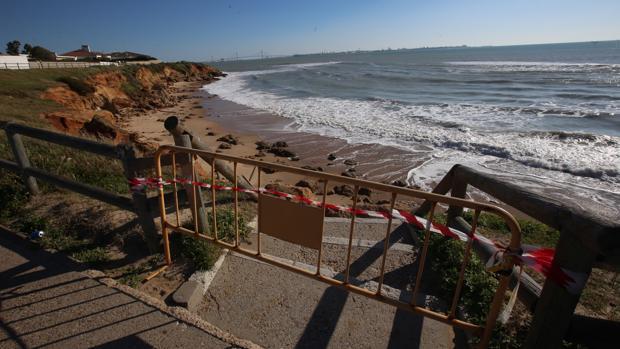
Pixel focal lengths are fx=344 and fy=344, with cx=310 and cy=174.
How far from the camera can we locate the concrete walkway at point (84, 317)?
2.73 m

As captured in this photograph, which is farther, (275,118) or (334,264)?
(275,118)

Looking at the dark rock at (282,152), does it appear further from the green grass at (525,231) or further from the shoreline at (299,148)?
the green grass at (525,231)

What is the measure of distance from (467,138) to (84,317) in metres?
14.0

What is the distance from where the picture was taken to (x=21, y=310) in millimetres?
3021

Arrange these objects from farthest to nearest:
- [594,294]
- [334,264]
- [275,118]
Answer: [275,118], [334,264], [594,294]

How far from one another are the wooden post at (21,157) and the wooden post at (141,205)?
247 cm

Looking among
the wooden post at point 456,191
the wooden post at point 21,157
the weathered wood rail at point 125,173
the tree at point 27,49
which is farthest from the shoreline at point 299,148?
the tree at point 27,49

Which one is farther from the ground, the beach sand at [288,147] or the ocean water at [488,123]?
the ocean water at [488,123]

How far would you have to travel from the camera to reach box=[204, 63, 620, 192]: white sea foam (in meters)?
10.3

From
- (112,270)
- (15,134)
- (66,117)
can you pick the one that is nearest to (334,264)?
(112,270)

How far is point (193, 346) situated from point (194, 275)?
3.31 feet

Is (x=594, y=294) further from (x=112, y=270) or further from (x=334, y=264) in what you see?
(x=112, y=270)

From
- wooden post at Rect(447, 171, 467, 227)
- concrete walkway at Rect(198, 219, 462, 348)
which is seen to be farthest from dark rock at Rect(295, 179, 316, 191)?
concrete walkway at Rect(198, 219, 462, 348)

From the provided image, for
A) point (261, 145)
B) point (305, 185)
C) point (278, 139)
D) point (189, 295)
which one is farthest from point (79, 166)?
point (278, 139)
